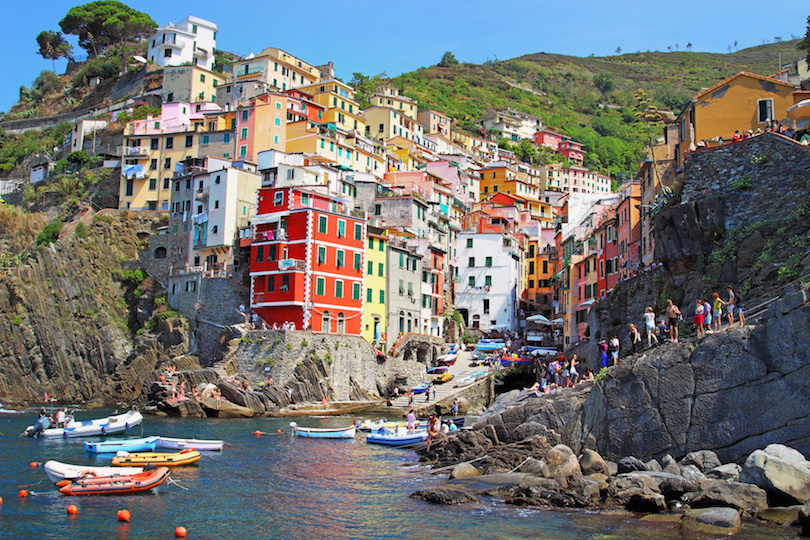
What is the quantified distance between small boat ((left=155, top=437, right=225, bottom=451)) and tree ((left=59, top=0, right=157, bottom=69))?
10067 centimetres

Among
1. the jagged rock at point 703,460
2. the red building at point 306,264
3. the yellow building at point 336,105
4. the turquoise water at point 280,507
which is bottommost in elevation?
the turquoise water at point 280,507

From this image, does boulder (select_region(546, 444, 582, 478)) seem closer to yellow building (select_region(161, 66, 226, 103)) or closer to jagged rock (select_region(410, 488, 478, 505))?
jagged rock (select_region(410, 488, 478, 505))

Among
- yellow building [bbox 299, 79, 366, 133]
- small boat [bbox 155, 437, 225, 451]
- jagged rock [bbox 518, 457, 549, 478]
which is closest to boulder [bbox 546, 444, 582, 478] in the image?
jagged rock [bbox 518, 457, 549, 478]

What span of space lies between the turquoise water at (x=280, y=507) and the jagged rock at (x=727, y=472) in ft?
12.0

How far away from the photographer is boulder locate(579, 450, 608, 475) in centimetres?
2748

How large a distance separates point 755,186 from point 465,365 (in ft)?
123

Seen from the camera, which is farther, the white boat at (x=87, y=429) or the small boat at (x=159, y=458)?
the white boat at (x=87, y=429)

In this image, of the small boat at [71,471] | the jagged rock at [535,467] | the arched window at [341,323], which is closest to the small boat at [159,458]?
the small boat at [71,471]

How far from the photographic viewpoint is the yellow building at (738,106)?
3997 centimetres

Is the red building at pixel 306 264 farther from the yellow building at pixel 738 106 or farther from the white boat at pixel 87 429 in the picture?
the yellow building at pixel 738 106

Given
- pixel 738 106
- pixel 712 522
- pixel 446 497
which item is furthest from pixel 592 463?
pixel 738 106

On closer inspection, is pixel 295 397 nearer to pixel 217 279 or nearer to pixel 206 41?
pixel 217 279

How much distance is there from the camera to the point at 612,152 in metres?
183

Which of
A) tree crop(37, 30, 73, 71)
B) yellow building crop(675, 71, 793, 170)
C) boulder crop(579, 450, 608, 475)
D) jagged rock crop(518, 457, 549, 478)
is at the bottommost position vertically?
jagged rock crop(518, 457, 549, 478)
